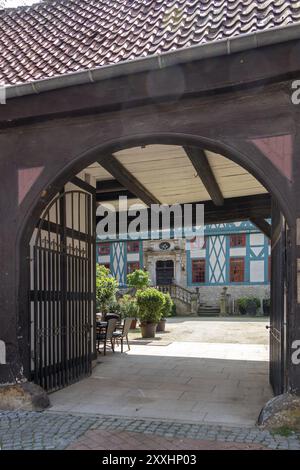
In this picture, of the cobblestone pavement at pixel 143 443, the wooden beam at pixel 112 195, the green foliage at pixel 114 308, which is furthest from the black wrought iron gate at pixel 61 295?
the green foliage at pixel 114 308

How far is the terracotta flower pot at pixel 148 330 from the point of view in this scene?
12281 millimetres

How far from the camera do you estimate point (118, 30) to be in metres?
5.45

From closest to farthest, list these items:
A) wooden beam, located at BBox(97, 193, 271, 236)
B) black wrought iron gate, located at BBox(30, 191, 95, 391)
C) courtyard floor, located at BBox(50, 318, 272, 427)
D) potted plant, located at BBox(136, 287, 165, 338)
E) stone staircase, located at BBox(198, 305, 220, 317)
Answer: courtyard floor, located at BBox(50, 318, 272, 427), black wrought iron gate, located at BBox(30, 191, 95, 391), wooden beam, located at BBox(97, 193, 271, 236), potted plant, located at BBox(136, 287, 165, 338), stone staircase, located at BBox(198, 305, 220, 317)

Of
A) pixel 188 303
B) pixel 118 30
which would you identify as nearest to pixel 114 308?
pixel 118 30

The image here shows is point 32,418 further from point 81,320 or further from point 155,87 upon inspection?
point 155,87

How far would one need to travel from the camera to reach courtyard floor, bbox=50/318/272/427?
4.75 m

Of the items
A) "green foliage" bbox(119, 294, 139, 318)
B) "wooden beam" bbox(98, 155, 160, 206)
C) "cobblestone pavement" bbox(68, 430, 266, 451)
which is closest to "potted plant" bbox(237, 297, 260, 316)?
"green foliage" bbox(119, 294, 139, 318)

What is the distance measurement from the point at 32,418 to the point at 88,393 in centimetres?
124

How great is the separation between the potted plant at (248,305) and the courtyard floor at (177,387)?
1455cm

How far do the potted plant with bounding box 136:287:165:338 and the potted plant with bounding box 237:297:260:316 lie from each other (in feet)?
41.9

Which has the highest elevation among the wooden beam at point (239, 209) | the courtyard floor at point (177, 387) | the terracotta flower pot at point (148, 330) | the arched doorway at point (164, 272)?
the wooden beam at point (239, 209)

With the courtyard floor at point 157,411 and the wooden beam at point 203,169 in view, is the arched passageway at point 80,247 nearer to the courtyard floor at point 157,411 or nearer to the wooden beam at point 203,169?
the wooden beam at point 203,169

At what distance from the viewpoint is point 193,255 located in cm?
2658

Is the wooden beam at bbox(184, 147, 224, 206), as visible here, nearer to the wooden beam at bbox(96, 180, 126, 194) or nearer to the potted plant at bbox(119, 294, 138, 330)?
the wooden beam at bbox(96, 180, 126, 194)
